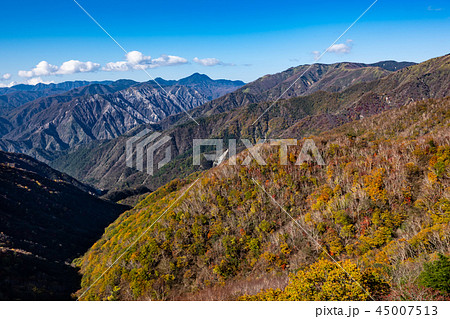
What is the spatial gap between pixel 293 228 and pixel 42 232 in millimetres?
72864

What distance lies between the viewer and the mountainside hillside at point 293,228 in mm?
26547

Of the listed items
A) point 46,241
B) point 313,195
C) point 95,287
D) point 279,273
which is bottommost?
point 46,241

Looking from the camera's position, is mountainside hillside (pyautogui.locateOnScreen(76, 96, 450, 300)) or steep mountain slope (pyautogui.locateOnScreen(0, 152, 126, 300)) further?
steep mountain slope (pyautogui.locateOnScreen(0, 152, 126, 300))

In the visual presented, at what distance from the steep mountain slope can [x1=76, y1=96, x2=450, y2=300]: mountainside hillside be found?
22.0ft

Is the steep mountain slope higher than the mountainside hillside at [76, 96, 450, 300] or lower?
lower

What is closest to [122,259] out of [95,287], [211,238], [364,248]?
[95,287]

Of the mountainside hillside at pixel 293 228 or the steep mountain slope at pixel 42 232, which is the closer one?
the mountainside hillside at pixel 293 228

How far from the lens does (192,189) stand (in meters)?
52.9

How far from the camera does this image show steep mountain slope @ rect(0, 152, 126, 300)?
3666cm

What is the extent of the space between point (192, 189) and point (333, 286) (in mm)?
38562

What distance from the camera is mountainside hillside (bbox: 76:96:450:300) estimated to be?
1045 inches

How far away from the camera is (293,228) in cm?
3678

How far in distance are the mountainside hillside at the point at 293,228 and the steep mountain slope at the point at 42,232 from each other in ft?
22.0

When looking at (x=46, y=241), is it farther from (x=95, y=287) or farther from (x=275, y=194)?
(x=275, y=194)
